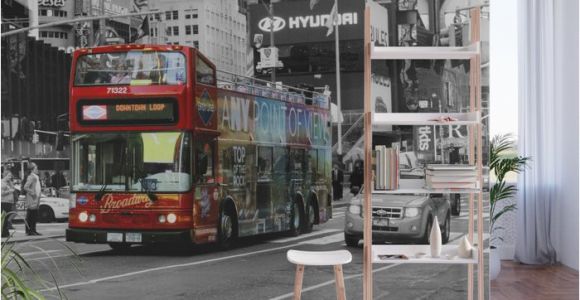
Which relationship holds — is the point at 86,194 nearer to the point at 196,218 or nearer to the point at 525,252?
the point at 196,218

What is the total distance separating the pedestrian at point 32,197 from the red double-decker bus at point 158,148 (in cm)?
19

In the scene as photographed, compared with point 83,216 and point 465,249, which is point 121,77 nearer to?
point 83,216

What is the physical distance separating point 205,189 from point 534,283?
10.5ft

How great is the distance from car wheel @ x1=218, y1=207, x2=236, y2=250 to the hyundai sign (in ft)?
3.32

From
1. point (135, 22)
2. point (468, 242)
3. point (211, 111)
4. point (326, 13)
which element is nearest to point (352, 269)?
point (468, 242)

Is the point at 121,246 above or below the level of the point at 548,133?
below

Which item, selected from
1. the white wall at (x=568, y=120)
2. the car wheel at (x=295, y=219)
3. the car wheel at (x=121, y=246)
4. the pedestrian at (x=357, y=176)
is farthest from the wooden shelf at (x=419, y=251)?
the white wall at (x=568, y=120)

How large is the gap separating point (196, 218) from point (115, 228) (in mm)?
458

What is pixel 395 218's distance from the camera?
13.3ft

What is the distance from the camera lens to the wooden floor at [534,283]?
5.33 metres

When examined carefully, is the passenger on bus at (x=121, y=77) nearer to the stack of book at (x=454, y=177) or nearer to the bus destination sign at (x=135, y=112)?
the bus destination sign at (x=135, y=112)

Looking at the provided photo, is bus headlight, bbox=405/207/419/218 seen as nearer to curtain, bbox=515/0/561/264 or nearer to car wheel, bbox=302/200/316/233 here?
car wheel, bbox=302/200/316/233

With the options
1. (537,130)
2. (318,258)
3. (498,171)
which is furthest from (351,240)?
(537,130)

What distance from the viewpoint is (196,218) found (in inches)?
155
